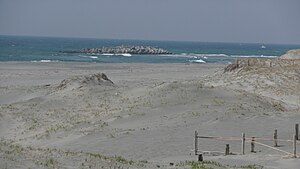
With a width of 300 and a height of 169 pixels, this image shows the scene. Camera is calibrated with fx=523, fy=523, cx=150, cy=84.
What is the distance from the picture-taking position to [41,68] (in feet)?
218

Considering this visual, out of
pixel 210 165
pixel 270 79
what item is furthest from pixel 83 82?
pixel 210 165

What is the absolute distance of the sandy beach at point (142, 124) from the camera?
16.7 metres

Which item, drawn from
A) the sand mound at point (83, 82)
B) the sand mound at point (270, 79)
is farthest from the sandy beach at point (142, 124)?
the sand mound at point (270, 79)

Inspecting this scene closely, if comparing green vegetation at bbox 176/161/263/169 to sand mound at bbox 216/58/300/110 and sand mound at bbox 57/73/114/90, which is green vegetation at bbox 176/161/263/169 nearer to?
sand mound at bbox 216/58/300/110

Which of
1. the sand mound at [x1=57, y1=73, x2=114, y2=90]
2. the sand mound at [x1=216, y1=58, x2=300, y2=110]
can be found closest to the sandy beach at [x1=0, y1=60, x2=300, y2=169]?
the sand mound at [x1=57, y1=73, x2=114, y2=90]

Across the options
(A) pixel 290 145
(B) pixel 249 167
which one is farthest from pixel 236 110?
(B) pixel 249 167

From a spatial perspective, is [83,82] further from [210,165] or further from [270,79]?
[210,165]

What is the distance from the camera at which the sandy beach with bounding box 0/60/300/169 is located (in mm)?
16688

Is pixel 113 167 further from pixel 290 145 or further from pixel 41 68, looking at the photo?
pixel 41 68

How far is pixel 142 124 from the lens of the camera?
24859mm

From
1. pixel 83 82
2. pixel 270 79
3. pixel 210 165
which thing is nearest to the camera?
pixel 210 165

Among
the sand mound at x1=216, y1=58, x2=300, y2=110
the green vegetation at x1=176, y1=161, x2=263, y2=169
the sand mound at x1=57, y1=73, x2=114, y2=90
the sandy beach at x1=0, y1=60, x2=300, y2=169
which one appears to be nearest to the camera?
the green vegetation at x1=176, y1=161, x2=263, y2=169

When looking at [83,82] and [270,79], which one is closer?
[83,82]

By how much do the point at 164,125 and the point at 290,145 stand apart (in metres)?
6.03
